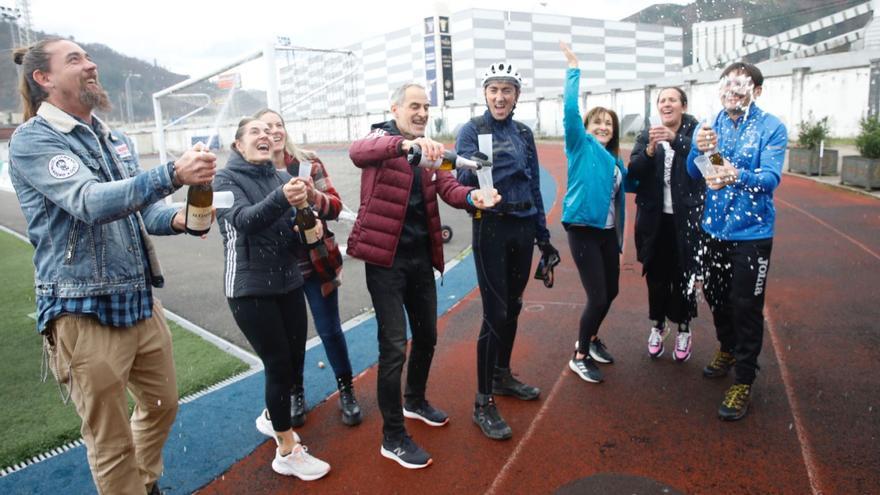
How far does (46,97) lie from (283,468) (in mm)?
2140

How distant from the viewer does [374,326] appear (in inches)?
223

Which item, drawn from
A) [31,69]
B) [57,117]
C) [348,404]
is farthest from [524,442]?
[31,69]

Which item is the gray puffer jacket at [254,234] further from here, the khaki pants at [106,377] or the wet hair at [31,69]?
the wet hair at [31,69]

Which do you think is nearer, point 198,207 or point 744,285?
point 198,207

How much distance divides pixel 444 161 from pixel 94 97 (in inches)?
63.4

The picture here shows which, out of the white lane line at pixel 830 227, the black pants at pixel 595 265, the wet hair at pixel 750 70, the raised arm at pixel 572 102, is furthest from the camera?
the white lane line at pixel 830 227

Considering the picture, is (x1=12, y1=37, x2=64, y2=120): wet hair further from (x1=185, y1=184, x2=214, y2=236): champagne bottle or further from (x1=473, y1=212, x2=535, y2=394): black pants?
(x1=473, y1=212, x2=535, y2=394): black pants

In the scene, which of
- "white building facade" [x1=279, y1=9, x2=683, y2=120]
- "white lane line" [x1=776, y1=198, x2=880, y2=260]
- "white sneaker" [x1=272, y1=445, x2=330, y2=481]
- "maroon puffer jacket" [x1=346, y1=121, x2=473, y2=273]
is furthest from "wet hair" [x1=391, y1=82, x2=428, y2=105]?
"white building facade" [x1=279, y1=9, x2=683, y2=120]

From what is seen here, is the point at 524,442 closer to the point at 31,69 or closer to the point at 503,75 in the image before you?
the point at 503,75

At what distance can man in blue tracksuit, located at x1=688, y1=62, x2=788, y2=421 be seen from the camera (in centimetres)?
334

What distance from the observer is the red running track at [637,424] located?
9.92ft

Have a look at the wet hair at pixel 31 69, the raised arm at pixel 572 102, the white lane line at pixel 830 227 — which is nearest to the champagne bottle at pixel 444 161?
the raised arm at pixel 572 102

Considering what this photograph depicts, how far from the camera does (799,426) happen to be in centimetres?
342

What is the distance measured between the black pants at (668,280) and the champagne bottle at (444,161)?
183cm
